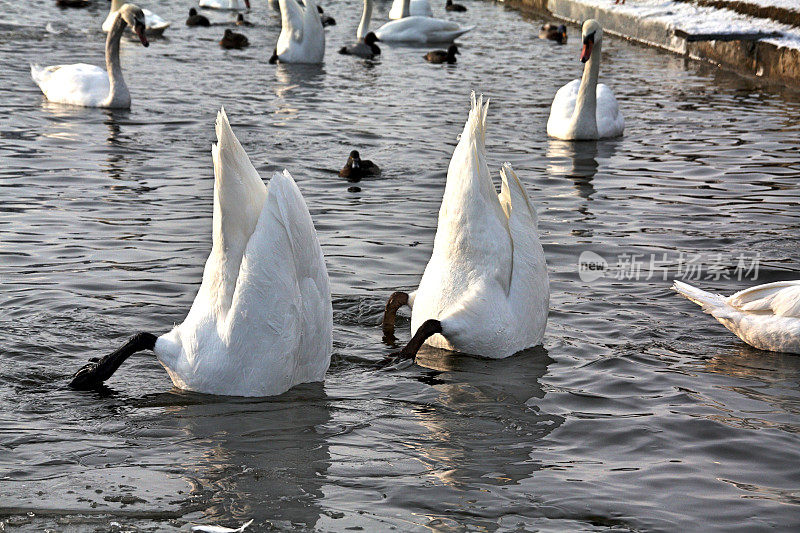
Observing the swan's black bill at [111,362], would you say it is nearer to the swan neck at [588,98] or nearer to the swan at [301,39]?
the swan neck at [588,98]

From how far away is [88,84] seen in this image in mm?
14680

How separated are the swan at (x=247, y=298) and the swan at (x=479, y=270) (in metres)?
0.95

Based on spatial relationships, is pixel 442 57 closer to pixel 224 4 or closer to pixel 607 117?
pixel 607 117

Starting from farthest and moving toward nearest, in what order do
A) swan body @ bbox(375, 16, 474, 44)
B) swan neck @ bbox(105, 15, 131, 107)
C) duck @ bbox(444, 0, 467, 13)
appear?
duck @ bbox(444, 0, 467, 13) → swan body @ bbox(375, 16, 474, 44) → swan neck @ bbox(105, 15, 131, 107)

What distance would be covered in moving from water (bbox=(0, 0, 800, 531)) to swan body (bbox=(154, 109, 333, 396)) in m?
0.18

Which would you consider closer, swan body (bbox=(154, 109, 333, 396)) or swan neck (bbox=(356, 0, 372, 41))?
swan body (bbox=(154, 109, 333, 396))

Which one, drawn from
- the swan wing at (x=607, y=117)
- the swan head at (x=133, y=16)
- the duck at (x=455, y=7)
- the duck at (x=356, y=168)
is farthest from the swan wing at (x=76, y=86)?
the duck at (x=455, y=7)

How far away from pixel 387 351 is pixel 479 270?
76 cm

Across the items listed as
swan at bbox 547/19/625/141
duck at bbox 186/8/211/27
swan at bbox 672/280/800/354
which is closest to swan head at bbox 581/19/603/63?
swan at bbox 547/19/625/141

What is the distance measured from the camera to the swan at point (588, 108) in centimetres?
1331

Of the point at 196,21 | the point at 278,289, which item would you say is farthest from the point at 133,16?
the point at 278,289

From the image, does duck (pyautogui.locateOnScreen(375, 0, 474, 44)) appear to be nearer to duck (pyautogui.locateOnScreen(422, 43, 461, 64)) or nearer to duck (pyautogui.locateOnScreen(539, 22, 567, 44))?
duck (pyautogui.locateOnScreen(539, 22, 567, 44))

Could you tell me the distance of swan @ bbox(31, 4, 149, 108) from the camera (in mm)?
14336

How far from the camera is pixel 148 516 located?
429 centimetres
